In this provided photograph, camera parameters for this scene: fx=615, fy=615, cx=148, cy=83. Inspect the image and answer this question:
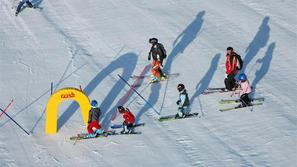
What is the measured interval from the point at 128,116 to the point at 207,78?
16.3 feet

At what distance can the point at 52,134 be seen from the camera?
2081 centimetres

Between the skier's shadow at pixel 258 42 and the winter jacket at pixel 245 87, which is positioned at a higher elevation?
the skier's shadow at pixel 258 42

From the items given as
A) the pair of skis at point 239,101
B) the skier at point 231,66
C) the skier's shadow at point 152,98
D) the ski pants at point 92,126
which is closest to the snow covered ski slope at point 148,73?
the skier's shadow at point 152,98

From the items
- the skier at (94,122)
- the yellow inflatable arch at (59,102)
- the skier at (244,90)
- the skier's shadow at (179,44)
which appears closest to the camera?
the skier at (94,122)

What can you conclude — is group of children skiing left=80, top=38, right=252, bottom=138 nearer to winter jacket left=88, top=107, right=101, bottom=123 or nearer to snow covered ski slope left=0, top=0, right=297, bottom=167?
winter jacket left=88, top=107, right=101, bottom=123

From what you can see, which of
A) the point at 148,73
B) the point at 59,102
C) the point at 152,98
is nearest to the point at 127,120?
the point at 59,102

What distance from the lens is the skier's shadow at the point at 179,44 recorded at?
2292cm

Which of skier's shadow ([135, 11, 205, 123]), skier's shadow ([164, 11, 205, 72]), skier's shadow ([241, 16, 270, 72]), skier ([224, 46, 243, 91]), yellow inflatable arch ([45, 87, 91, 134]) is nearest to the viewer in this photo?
yellow inflatable arch ([45, 87, 91, 134])

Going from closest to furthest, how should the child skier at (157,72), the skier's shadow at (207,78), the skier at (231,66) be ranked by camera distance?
the skier at (231,66), the skier's shadow at (207,78), the child skier at (157,72)

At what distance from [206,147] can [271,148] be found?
2.08m

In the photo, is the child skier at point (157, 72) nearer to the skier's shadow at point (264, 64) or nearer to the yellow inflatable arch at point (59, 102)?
the skier's shadow at point (264, 64)

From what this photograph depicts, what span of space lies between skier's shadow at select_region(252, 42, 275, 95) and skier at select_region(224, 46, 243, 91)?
3.67ft

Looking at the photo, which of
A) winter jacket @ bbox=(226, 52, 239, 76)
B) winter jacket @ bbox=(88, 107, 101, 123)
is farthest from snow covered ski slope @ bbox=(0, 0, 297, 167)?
winter jacket @ bbox=(226, 52, 239, 76)

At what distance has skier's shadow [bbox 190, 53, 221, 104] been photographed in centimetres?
2323
